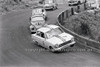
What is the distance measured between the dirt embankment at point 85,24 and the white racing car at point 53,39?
5.21 m

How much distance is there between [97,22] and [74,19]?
3.31m

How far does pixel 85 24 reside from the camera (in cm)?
3136

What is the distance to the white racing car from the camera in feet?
68.7

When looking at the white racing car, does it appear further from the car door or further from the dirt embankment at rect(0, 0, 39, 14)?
the dirt embankment at rect(0, 0, 39, 14)

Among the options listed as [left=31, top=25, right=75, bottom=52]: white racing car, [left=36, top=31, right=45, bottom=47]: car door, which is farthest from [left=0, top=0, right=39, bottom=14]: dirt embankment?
[left=31, top=25, right=75, bottom=52]: white racing car

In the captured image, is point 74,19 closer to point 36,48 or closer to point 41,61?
point 36,48

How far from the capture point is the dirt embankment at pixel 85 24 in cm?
2933

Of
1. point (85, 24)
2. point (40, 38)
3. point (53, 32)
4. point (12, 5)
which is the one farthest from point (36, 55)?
point (12, 5)

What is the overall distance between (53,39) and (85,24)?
34.3 feet

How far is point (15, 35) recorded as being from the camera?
28.4 metres

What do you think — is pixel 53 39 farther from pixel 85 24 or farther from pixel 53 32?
pixel 85 24

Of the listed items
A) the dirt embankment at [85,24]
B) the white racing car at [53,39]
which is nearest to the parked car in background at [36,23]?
the dirt embankment at [85,24]

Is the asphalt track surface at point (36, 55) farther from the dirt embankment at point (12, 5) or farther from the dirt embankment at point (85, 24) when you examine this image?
the dirt embankment at point (12, 5)

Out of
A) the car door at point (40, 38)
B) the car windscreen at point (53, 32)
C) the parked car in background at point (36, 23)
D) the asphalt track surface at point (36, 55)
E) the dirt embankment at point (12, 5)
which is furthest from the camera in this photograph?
the dirt embankment at point (12, 5)
